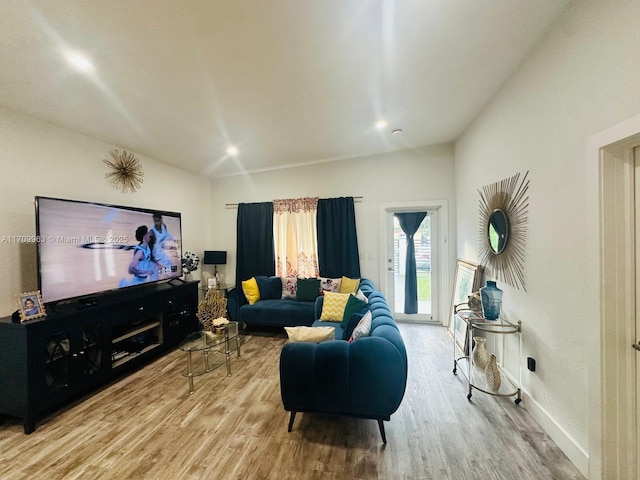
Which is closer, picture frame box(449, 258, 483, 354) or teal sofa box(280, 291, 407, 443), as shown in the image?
teal sofa box(280, 291, 407, 443)

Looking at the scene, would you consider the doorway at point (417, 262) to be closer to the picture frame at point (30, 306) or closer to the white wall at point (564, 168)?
the white wall at point (564, 168)

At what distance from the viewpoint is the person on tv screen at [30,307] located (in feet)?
6.92

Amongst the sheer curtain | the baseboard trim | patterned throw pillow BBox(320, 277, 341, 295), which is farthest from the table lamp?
the baseboard trim

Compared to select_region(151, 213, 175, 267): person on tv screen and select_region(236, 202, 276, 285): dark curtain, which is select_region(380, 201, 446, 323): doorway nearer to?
select_region(236, 202, 276, 285): dark curtain

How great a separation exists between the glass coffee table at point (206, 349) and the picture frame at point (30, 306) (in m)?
1.17

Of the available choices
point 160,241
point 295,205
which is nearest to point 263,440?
point 160,241

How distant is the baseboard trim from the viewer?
1.58 metres

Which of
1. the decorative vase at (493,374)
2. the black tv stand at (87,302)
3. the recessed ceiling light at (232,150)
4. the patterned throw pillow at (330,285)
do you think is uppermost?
the recessed ceiling light at (232,150)

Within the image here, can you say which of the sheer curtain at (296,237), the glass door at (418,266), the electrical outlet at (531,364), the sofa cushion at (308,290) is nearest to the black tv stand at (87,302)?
the sofa cushion at (308,290)

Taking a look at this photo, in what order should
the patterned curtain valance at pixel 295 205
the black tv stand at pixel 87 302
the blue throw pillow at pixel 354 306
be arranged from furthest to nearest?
1. the patterned curtain valance at pixel 295 205
2. the blue throw pillow at pixel 354 306
3. the black tv stand at pixel 87 302

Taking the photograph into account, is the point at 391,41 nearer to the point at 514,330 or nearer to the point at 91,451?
the point at 514,330

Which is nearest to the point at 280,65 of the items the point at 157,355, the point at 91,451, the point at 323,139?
the point at 323,139

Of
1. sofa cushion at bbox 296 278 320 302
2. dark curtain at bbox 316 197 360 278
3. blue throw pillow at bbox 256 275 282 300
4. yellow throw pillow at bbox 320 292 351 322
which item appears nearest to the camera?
yellow throw pillow at bbox 320 292 351 322

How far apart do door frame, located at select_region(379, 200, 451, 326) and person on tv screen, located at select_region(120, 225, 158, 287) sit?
3.52 m
